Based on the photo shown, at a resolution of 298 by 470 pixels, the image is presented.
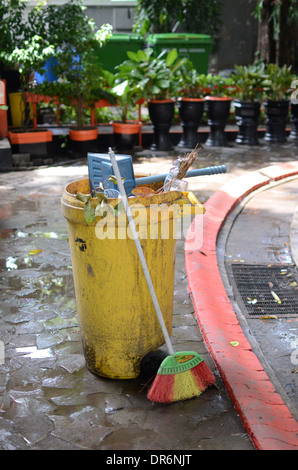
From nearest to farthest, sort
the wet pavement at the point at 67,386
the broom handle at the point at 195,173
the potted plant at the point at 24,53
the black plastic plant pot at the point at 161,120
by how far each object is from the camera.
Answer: the wet pavement at the point at 67,386 < the broom handle at the point at 195,173 < the potted plant at the point at 24,53 < the black plastic plant pot at the point at 161,120

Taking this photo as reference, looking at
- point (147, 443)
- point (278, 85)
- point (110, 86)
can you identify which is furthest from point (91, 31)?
point (147, 443)

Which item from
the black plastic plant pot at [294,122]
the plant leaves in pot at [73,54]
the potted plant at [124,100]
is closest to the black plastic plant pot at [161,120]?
the potted plant at [124,100]

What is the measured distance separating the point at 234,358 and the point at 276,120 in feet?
29.2

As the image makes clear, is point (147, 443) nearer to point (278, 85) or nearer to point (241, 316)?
point (241, 316)

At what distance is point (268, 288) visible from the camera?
14.9 ft

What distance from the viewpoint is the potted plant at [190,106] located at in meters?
10.6

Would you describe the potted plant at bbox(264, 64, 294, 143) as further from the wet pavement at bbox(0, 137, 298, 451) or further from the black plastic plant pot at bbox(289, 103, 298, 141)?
the wet pavement at bbox(0, 137, 298, 451)

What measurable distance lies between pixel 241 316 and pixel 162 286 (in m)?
1.14

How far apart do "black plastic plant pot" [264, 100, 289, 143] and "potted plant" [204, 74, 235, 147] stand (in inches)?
33.4

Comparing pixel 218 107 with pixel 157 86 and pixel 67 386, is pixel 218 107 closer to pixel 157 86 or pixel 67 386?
pixel 157 86

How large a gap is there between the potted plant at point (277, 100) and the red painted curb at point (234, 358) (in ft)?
19.7

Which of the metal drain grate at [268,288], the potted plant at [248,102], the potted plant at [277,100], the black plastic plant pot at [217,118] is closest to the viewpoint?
the metal drain grate at [268,288]

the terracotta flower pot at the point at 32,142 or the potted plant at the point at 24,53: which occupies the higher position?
the potted plant at the point at 24,53

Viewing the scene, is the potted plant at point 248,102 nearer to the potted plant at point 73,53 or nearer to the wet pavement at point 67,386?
the potted plant at point 73,53
